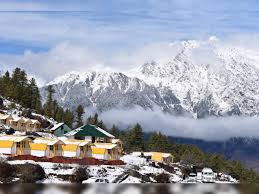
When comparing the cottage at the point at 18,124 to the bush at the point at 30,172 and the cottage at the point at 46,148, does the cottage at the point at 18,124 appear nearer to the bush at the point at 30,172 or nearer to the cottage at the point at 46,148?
the cottage at the point at 46,148

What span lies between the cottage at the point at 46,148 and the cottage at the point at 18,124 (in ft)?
116

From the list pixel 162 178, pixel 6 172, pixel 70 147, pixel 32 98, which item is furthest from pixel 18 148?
pixel 32 98

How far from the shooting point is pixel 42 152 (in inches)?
4734

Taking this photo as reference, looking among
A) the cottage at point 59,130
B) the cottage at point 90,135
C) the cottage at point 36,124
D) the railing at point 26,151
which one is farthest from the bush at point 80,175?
the cottage at point 36,124

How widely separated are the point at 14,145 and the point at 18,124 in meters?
42.1

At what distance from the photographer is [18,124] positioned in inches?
6235

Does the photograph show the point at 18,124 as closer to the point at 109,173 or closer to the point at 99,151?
the point at 99,151

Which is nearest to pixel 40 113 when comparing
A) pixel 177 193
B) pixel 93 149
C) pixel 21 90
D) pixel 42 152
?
pixel 21 90

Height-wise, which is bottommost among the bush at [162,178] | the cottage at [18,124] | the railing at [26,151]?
the bush at [162,178]

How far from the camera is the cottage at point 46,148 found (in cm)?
12025

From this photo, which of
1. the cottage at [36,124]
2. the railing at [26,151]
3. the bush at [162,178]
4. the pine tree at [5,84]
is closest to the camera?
the railing at [26,151]

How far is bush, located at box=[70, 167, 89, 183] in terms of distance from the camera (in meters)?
104

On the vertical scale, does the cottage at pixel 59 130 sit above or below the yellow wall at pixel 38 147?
above

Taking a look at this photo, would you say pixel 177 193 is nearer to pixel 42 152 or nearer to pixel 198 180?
pixel 42 152
